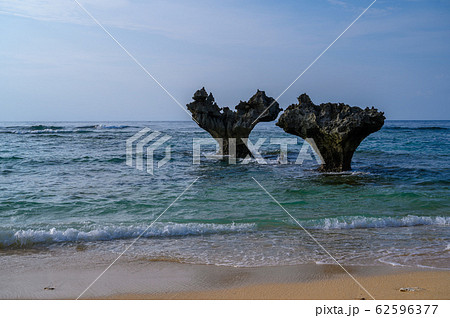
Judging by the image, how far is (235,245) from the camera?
6.65 meters

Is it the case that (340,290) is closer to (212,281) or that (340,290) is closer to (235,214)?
(212,281)

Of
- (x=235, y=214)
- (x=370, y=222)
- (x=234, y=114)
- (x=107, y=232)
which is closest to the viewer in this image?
(x=107, y=232)

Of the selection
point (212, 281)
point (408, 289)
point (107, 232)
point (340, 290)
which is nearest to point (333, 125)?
point (107, 232)

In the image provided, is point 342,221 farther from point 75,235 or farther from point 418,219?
point 75,235

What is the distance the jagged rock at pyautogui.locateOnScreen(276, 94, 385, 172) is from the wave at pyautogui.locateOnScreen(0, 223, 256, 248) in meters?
6.76

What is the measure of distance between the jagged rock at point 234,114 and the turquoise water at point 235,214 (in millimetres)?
3674

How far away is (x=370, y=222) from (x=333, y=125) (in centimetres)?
604

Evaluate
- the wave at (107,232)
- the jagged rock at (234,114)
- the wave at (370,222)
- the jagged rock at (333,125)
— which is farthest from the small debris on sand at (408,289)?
the jagged rock at (234,114)

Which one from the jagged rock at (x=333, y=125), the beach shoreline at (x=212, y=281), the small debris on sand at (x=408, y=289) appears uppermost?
the jagged rock at (x=333, y=125)

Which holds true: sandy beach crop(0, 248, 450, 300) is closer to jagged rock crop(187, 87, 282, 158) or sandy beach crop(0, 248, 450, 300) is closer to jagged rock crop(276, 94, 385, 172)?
jagged rock crop(276, 94, 385, 172)

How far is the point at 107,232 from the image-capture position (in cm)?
718

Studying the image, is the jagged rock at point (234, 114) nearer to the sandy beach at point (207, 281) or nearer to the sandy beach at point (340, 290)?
the sandy beach at point (207, 281)

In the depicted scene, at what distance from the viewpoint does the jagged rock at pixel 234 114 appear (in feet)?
58.8
